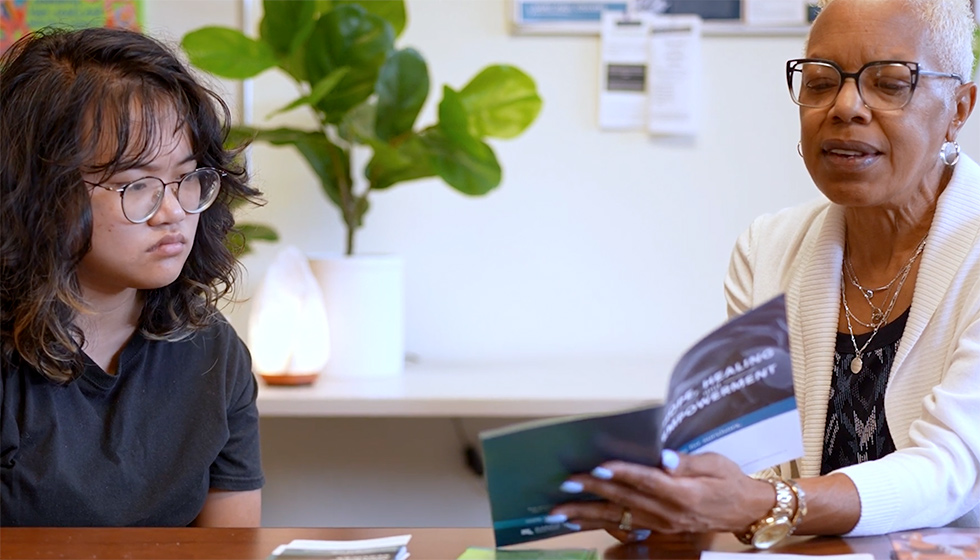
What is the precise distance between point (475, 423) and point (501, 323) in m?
0.26

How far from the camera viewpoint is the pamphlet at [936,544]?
953 millimetres

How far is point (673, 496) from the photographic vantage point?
3.12 feet

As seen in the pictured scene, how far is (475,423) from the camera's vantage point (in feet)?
8.43

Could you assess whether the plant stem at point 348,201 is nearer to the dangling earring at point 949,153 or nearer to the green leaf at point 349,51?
the green leaf at point 349,51

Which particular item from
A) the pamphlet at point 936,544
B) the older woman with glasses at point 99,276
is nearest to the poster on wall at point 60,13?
the older woman with glasses at point 99,276

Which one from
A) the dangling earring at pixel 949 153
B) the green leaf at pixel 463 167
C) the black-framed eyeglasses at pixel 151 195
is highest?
the dangling earring at pixel 949 153

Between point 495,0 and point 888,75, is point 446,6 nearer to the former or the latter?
point 495,0

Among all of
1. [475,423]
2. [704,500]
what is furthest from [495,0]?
[704,500]

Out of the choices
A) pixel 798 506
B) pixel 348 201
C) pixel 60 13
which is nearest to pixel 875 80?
pixel 798 506

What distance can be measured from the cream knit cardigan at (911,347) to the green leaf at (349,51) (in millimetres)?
Result: 979

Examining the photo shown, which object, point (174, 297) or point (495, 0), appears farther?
point (495, 0)

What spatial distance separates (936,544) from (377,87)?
1.44m

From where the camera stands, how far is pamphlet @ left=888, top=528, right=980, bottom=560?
95cm

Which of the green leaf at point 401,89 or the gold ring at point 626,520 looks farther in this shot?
the green leaf at point 401,89
